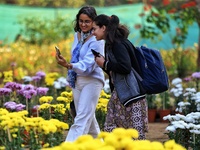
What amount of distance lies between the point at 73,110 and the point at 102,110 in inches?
55.1

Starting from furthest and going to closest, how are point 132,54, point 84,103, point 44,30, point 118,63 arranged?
1. point 44,30
2. point 84,103
3. point 132,54
4. point 118,63

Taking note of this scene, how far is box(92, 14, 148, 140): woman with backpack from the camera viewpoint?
647 cm

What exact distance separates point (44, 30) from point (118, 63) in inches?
522

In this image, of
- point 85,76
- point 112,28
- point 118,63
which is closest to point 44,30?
point 85,76

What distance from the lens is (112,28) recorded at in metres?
6.60

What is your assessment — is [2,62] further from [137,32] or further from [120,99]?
[120,99]

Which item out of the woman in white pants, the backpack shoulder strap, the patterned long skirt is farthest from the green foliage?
the backpack shoulder strap

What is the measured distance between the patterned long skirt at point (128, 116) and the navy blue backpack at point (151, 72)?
17 centimetres

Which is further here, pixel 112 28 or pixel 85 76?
pixel 85 76

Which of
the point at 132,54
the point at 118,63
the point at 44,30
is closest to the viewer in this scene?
the point at 118,63

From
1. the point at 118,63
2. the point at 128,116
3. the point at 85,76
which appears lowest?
the point at 128,116

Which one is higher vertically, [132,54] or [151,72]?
[132,54]

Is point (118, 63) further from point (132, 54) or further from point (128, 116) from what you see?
point (128, 116)

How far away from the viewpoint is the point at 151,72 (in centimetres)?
665
